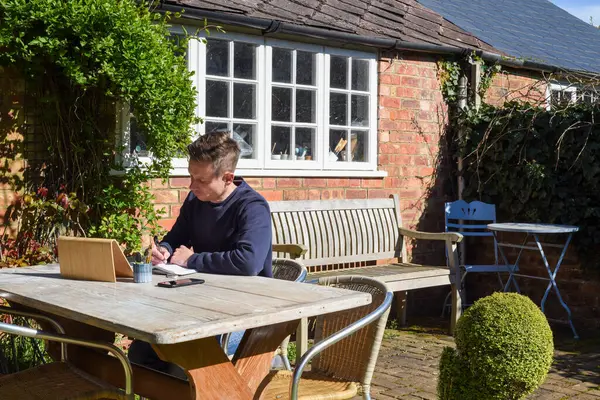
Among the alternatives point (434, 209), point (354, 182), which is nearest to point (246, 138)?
point (354, 182)

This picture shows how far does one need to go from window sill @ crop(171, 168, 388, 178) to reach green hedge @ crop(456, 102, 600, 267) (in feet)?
3.77

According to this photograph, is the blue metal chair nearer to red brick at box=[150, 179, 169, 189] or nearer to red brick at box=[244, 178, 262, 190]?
red brick at box=[244, 178, 262, 190]

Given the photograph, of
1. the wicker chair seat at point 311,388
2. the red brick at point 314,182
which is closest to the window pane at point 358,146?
the red brick at point 314,182

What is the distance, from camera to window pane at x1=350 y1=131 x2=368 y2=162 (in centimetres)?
820

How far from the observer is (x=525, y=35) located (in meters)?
11.2

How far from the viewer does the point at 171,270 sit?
3816mm

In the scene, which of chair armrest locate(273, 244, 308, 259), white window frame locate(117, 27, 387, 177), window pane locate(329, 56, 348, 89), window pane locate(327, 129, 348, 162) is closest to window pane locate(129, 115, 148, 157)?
white window frame locate(117, 27, 387, 177)

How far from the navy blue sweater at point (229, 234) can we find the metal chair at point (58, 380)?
0.71 metres

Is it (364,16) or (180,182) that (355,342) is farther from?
(364,16)

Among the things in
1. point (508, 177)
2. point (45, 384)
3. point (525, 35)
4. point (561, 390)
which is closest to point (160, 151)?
point (45, 384)

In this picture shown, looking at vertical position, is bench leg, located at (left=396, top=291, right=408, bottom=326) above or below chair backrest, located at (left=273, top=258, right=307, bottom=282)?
below

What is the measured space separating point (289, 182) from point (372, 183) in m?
1.10

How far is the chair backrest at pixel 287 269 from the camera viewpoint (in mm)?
4406

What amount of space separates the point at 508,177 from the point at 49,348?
5.63 m
